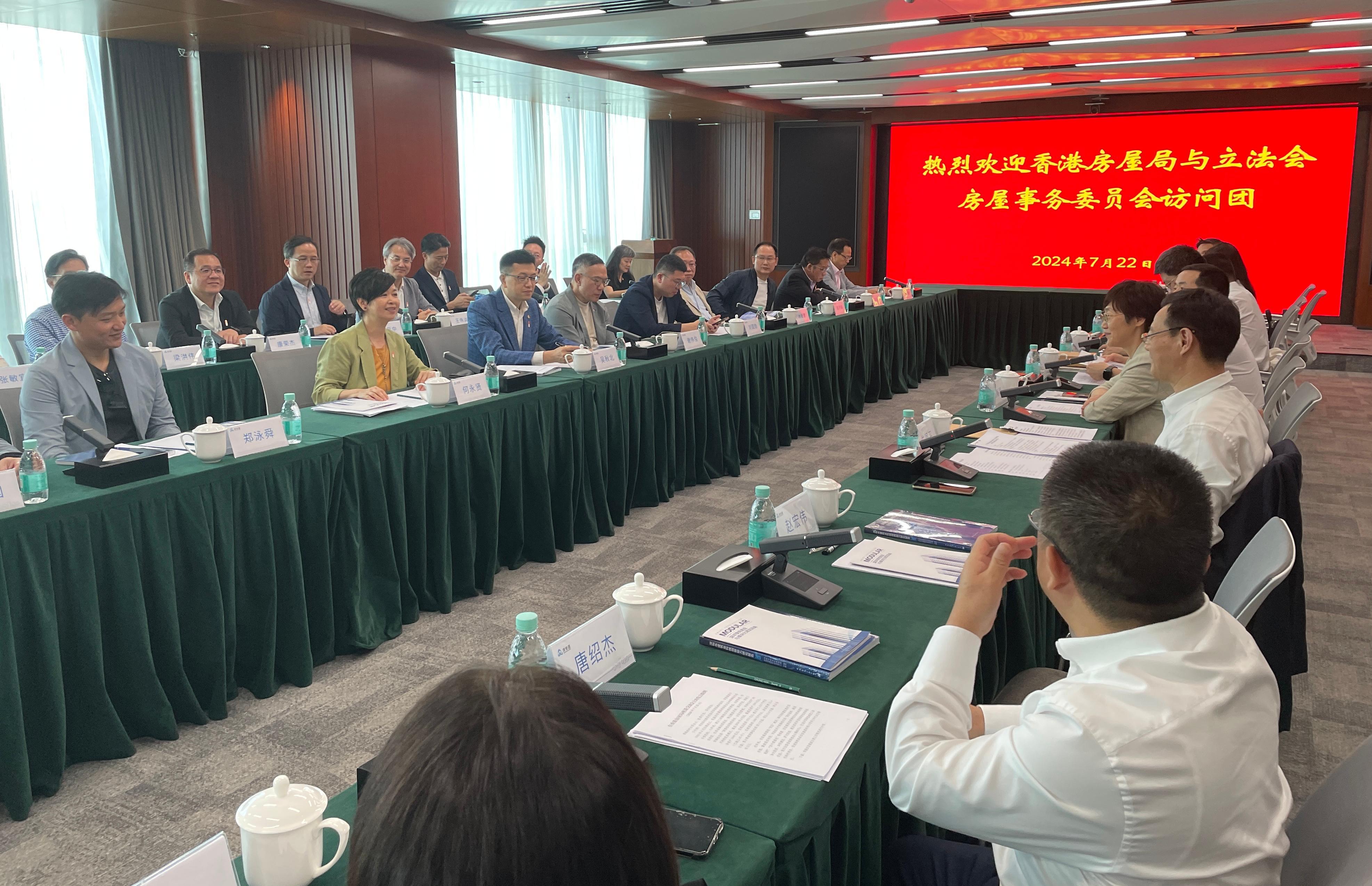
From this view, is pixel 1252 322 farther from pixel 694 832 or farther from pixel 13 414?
pixel 13 414

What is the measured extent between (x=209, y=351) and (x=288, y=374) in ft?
3.69

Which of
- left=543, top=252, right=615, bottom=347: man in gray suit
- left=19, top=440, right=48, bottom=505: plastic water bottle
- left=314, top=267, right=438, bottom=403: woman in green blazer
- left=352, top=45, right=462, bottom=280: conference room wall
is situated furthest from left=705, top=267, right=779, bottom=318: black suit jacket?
left=19, top=440, right=48, bottom=505: plastic water bottle

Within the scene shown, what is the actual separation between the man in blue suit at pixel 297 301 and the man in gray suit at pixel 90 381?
7.81 ft

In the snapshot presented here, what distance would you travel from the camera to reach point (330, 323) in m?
6.04

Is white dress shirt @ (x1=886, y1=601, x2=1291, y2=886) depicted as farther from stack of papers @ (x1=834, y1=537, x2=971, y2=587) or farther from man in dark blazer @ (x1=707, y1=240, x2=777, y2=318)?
man in dark blazer @ (x1=707, y1=240, x2=777, y2=318)

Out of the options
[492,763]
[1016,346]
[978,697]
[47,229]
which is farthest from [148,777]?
[1016,346]

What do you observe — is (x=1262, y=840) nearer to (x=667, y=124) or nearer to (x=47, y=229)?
(x=47, y=229)

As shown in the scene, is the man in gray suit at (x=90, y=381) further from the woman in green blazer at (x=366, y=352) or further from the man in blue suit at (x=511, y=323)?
the man in blue suit at (x=511, y=323)

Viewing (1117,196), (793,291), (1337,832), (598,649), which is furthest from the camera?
(1117,196)

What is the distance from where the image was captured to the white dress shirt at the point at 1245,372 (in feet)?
11.7

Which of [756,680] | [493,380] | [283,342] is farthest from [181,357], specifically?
[756,680]

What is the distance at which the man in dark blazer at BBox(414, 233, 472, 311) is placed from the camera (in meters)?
6.98

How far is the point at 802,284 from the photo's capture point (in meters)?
7.15

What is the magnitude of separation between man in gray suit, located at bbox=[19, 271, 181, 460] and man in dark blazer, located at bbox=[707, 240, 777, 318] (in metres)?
4.51
